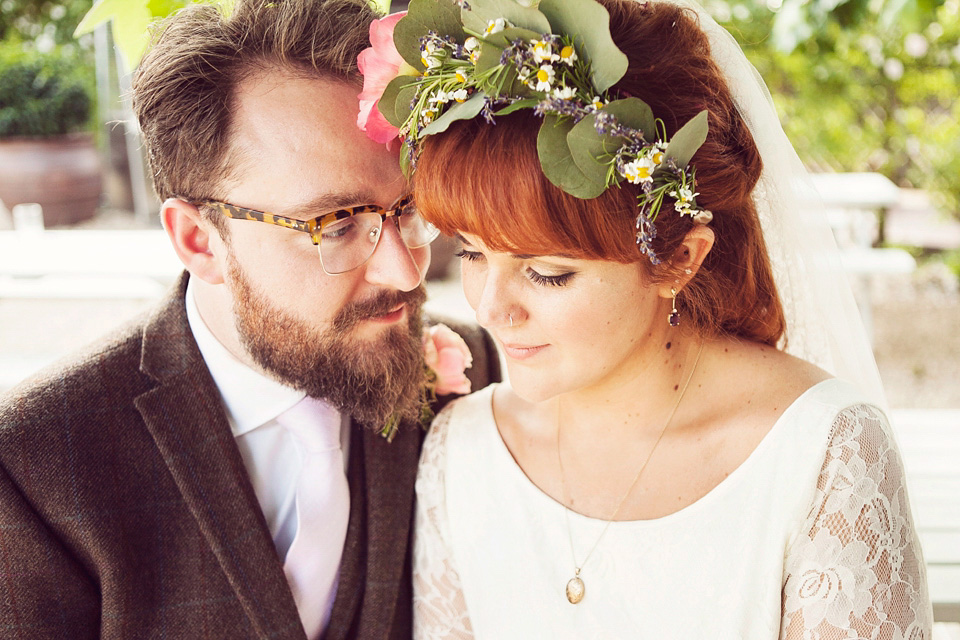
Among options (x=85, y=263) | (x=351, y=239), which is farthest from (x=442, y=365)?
(x=85, y=263)

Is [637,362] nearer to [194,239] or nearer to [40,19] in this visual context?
[194,239]

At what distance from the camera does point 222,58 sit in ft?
6.15

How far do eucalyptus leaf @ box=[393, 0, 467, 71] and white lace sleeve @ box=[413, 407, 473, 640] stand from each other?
908mm

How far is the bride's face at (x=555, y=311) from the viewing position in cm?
157

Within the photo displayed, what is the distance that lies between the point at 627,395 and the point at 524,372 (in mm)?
320

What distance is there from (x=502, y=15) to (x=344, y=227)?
2.02 ft

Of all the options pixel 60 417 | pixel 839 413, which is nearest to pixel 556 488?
pixel 839 413

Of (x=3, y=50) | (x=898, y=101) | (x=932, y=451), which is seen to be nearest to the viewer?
(x=932, y=451)

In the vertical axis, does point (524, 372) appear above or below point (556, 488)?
above

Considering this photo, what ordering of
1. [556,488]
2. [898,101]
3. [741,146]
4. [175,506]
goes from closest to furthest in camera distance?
[741,146]
[175,506]
[556,488]
[898,101]

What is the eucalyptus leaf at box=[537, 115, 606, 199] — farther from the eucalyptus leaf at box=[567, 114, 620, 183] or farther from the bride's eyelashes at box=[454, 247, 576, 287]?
the bride's eyelashes at box=[454, 247, 576, 287]

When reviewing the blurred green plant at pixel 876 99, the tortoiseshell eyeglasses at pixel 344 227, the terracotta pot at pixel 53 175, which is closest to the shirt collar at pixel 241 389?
the tortoiseshell eyeglasses at pixel 344 227

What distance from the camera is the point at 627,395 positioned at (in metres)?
1.89

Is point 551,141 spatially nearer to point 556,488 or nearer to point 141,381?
point 556,488
